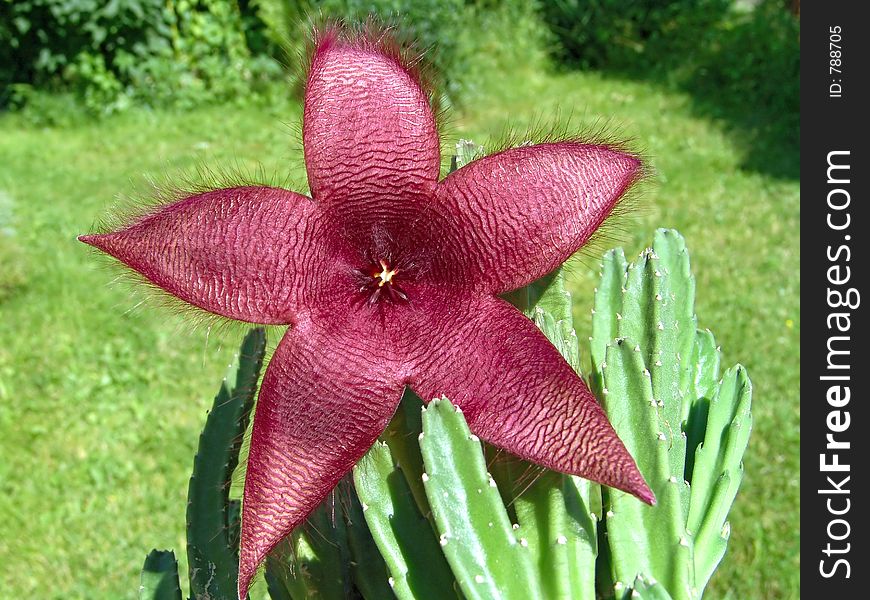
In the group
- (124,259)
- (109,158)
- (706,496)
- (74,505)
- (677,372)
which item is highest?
(124,259)

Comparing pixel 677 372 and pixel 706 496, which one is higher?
pixel 677 372

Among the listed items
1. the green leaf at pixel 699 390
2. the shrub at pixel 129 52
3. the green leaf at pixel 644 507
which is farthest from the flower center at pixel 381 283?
the shrub at pixel 129 52

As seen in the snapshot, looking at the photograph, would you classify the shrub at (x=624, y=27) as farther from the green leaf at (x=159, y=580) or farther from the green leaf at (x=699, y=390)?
the green leaf at (x=159, y=580)

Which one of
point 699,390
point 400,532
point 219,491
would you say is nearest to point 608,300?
point 699,390

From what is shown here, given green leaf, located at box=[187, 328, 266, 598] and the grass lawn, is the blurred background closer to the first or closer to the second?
the grass lawn

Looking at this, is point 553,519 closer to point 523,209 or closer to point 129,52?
Answer: point 523,209

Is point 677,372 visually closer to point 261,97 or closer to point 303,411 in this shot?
point 303,411

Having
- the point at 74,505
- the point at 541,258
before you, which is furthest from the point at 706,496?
the point at 74,505
